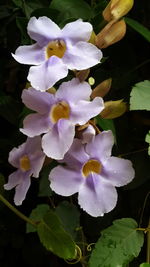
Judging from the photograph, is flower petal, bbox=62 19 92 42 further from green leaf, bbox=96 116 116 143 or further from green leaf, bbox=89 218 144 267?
green leaf, bbox=89 218 144 267

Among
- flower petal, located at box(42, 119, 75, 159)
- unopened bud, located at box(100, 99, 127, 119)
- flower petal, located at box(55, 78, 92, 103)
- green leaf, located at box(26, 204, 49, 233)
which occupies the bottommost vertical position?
green leaf, located at box(26, 204, 49, 233)

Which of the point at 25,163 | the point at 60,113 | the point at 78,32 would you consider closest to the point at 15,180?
the point at 25,163

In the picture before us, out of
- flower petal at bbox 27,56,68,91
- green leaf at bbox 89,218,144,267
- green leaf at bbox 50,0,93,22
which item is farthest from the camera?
green leaf at bbox 50,0,93,22

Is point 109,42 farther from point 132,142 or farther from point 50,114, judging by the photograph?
point 132,142

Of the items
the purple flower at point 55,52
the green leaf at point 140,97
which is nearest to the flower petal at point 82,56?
the purple flower at point 55,52

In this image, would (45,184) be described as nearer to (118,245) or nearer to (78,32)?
(118,245)

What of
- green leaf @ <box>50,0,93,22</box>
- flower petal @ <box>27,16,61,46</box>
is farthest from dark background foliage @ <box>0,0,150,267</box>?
flower petal @ <box>27,16,61,46</box>
